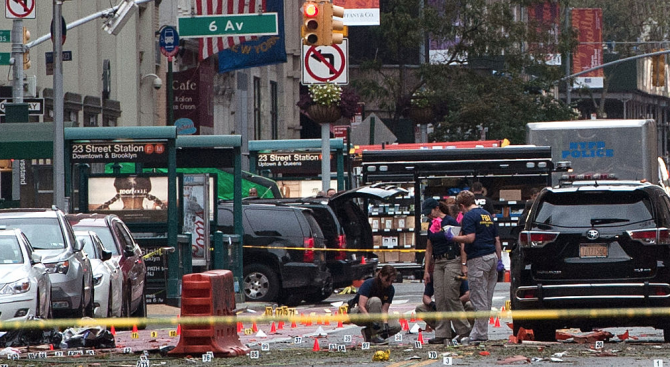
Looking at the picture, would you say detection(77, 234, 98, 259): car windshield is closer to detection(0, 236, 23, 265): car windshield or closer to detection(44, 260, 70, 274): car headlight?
detection(44, 260, 70, 274): car headlight

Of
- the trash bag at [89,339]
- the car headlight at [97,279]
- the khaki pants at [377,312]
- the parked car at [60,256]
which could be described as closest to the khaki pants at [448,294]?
the khaki pants at [377,312]

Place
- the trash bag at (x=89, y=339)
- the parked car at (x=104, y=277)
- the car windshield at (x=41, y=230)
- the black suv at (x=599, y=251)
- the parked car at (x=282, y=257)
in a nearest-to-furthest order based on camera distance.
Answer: the black suv at (x=599, y=251), the trash bag at (x=89, y=339), the car windshield at (x=41, y=230), the parked car at (x=104, y=277), the parked car at (x=282, y=257)

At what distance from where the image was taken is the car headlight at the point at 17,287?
1622 centimetres

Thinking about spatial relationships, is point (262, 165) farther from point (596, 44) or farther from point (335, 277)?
point (596, 44)

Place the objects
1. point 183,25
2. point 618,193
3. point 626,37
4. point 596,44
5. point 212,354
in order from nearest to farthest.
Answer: point 212,354
point 618,193
point 183,25
point 596,44
point 626,37

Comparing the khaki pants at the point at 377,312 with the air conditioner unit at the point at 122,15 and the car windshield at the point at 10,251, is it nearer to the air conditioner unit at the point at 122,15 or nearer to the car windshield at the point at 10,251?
the car windshield at the point at 10,251

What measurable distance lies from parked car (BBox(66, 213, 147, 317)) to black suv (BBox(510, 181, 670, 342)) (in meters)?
7.21

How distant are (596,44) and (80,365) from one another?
6469cm

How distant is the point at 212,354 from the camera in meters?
14.3

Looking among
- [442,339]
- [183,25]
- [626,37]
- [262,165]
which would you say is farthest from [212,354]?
[626,37]

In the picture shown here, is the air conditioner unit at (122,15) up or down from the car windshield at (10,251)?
up

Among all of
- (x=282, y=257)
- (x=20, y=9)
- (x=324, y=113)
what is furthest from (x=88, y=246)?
(x=324, y=113)

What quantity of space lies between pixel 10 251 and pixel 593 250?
6490 millimetres

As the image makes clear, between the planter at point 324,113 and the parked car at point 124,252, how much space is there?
15567 millimetres
